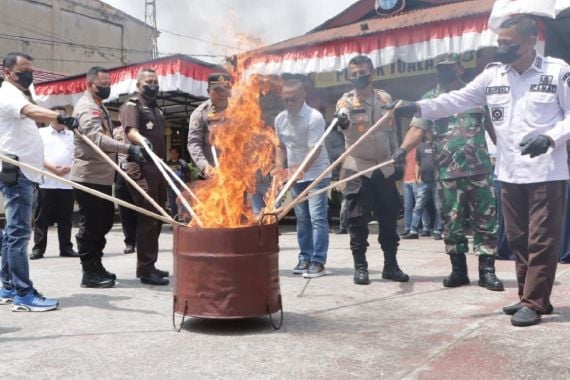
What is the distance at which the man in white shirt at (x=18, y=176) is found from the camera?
170 inches

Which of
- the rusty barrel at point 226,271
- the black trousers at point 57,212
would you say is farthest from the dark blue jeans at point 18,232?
the black trousers at point 57,212

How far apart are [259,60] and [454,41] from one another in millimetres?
3309

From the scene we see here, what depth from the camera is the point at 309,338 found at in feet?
11.5

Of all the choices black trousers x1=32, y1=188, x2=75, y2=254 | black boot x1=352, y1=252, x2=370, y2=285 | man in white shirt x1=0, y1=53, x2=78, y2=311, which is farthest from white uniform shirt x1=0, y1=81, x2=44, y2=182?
black trousers x1=32, y1=188, x2=75, y2=254

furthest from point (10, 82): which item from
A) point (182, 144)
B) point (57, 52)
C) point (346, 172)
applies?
point (57, 52)

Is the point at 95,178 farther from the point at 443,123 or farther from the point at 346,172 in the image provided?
the point at 443,123

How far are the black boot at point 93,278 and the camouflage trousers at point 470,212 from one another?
10.1 ft

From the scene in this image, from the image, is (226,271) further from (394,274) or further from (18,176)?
(394,274)

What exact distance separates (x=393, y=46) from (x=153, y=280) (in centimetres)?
578

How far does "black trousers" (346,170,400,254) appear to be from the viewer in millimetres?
5312

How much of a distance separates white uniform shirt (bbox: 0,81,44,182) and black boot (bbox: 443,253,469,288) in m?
3.48

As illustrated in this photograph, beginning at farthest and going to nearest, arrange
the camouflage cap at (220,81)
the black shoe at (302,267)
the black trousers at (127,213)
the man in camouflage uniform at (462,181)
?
1. the black trousers at (127,213)
2. the black shoe at (302,267)
3. the camouflage cap at (220,81)
4. the man in camouflage uniform at (462,181)

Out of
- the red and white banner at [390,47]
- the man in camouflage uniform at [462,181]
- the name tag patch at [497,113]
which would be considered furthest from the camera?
the red and white banner at [390,47]

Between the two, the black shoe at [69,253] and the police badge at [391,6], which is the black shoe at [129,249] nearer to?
the black shoe at [69,253]
